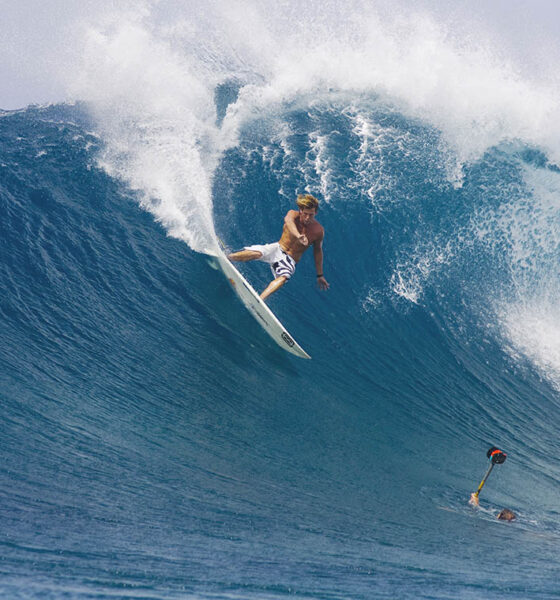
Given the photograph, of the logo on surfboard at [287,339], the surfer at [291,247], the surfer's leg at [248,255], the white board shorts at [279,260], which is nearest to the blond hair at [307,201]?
the surfer at [291,247]

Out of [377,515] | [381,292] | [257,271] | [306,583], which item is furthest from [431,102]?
[306,583]

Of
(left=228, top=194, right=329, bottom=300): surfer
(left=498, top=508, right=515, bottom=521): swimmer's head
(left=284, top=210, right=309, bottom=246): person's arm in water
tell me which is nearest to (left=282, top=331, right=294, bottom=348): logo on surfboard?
(left=228, top=194, right=329, bottom=300): surfer

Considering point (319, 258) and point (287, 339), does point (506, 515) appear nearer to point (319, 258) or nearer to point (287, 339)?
point (287, 339)

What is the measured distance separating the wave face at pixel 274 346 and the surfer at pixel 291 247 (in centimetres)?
65

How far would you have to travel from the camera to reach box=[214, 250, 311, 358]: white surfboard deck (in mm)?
7746

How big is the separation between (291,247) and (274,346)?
60.2 inches

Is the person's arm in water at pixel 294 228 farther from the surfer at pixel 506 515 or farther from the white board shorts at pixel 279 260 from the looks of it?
the surfer at pixel 506 515

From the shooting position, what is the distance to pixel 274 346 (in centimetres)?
791

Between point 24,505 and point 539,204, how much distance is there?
40.4ft

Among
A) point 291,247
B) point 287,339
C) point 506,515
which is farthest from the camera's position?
point 291,247

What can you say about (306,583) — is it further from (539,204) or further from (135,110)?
(135,110)

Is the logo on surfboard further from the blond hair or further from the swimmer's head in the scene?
the swimmer's head

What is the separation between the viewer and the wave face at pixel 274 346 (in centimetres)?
374

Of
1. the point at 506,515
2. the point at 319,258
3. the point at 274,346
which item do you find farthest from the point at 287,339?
the point at 506,515
